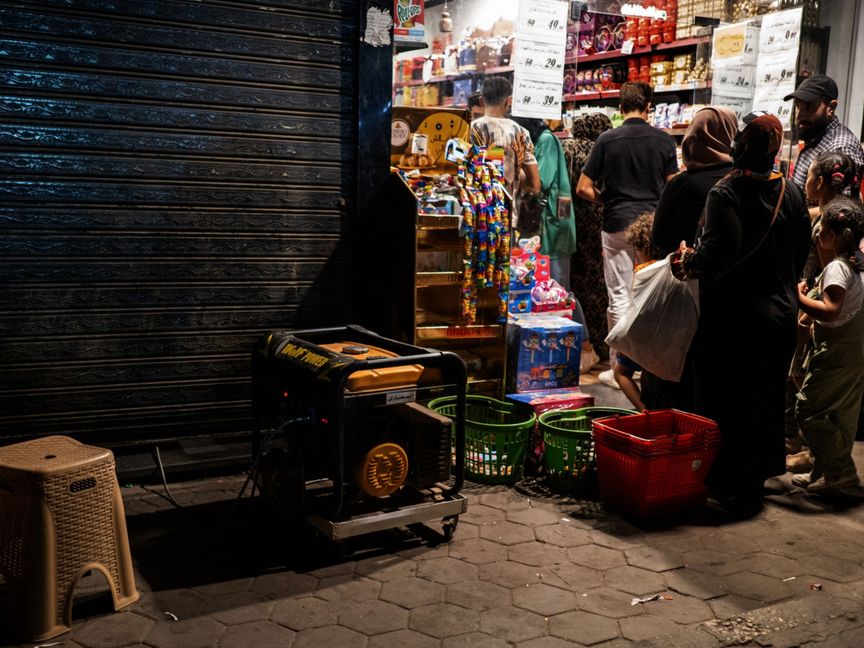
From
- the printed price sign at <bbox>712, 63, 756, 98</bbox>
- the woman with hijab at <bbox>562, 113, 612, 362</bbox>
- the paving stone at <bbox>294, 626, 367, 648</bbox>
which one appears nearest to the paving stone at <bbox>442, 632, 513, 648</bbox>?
the paving stone at <bbox>294, 626, 367, 648</bbox>

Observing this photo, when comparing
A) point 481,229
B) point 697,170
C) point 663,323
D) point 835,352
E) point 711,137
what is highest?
point 711,137

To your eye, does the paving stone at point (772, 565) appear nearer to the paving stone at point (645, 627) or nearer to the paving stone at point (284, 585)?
the paving stone at point (645, 627)

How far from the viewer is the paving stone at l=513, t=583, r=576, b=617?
3537 mm

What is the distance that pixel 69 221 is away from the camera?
4691 mm

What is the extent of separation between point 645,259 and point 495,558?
2710mm

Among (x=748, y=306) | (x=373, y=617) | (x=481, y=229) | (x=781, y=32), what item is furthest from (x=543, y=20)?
(x=373, y=617)

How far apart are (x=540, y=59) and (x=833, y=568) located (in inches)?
195

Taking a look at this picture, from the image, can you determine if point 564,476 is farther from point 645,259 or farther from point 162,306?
point 162,306

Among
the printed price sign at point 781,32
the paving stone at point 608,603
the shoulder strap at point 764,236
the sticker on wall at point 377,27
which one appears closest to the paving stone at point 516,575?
the paving stone at point 608,603

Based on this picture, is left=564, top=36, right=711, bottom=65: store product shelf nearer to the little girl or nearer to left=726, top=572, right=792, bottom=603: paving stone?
the little girl

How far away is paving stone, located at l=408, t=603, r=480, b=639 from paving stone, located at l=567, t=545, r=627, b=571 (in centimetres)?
74

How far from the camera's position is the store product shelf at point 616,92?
816 centimetres

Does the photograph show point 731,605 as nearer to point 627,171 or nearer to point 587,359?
point 627,171

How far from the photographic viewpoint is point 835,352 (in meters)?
4.77
